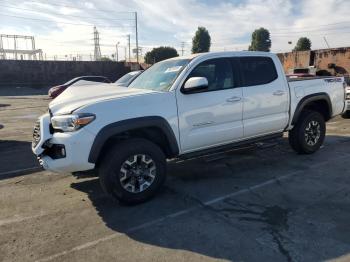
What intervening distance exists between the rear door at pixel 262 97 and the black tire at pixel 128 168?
1.68 metres

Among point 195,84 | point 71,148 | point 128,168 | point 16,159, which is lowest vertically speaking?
point 16,159

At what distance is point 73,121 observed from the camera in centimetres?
430

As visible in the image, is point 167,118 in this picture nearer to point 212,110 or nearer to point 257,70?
point 212,110

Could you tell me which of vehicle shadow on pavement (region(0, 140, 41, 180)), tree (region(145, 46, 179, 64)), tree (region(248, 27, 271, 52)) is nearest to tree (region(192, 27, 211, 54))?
tree (region(248, 27, 271, 52))

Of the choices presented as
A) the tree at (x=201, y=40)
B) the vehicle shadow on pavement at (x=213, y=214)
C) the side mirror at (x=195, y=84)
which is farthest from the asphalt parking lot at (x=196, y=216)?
the tree at (x=201, y=40)

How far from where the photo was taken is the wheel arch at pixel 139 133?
4367 millimetres

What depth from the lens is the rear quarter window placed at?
19.2 ft

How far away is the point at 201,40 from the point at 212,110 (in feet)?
191

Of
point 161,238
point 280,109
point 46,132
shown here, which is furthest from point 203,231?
point 280,109

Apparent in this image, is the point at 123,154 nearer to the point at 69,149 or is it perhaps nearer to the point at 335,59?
the point at 69,149

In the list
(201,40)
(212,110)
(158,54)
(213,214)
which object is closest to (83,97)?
(212,110)

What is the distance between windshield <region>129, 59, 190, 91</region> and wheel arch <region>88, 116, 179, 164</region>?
1.98ft

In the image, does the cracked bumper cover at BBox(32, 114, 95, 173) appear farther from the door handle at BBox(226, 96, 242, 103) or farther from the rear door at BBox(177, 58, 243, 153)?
the door handle at BBox(226, 96, 242, 103)

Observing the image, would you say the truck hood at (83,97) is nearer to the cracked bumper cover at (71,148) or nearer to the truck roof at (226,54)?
the cracked bumper cover at (71,148)
